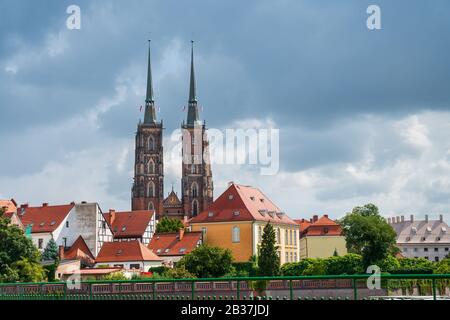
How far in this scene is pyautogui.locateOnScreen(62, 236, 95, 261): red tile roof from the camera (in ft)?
297

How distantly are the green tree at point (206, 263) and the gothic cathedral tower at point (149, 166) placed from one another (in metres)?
96.0

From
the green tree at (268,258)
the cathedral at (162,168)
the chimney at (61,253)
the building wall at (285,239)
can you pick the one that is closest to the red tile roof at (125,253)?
the chimney at (61,253)

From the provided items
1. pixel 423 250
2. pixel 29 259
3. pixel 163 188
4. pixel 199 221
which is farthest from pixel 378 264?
pixel 163 188

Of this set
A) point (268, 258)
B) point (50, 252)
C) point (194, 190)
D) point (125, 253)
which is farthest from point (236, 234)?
point (194, 190)

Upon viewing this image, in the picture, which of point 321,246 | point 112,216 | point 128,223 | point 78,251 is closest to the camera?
point 78,251

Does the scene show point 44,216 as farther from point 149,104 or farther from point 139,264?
point 149,104

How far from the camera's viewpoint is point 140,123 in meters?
170

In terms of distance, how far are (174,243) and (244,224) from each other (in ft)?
36.2

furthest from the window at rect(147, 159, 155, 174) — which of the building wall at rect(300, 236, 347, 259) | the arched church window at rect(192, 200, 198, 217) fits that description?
the building wall at rect(300, 236, 347, 259)

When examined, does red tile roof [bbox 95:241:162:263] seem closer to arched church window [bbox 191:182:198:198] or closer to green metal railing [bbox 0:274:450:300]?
green metal railing [bbox 0:274:450:300]

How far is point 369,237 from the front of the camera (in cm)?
8331

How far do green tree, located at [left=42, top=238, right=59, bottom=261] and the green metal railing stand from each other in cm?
5911
